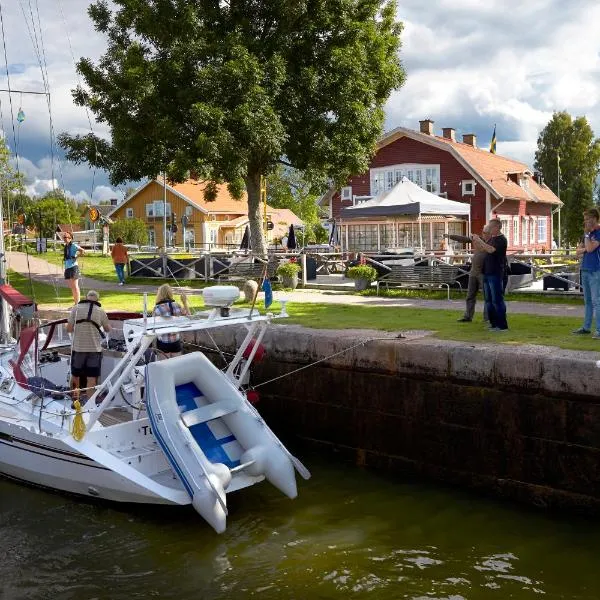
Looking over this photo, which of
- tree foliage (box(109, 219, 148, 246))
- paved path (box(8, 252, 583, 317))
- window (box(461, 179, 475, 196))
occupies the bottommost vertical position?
paved path (box(8, 252, 583, 317))

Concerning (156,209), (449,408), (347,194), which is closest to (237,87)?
(449,408)

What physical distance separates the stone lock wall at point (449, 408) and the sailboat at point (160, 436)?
5.17 ft

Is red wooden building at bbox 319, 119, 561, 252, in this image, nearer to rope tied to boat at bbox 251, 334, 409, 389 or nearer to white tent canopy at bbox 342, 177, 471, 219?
white tent canopy at bbox 342, 177, 471, 219

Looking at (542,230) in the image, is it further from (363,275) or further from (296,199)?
(296,199)

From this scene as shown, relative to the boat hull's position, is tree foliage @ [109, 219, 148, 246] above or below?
above

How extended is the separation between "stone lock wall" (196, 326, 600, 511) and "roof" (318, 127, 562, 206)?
24288 mm

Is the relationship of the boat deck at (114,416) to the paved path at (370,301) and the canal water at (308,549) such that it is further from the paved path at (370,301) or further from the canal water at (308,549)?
the paved path at (370,301)

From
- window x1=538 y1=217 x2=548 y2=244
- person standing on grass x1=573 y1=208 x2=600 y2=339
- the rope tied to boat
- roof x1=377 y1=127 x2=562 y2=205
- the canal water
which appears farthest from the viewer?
window x1=538 y1=217 x2=548 y2=244

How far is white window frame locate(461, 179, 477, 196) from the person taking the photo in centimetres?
3500

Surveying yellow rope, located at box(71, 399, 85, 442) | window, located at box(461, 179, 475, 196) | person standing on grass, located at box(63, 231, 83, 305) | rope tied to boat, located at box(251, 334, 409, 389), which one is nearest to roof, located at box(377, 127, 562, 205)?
window, located at box(461, 179, 475, 196)

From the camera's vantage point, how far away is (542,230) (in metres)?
42.4

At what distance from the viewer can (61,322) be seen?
452 inches

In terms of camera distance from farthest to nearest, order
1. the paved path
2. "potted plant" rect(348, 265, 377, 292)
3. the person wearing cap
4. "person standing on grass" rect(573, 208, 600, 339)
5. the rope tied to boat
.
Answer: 1. "potted plant" rect(348, 265, 377, 292)
2. the paved path
3. the rope tied to boat
4. "person standing on grass" rect(573, 208, 600, 339)
5. the person wearing cap

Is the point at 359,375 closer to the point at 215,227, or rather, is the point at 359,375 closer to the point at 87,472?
the point at 87,472
